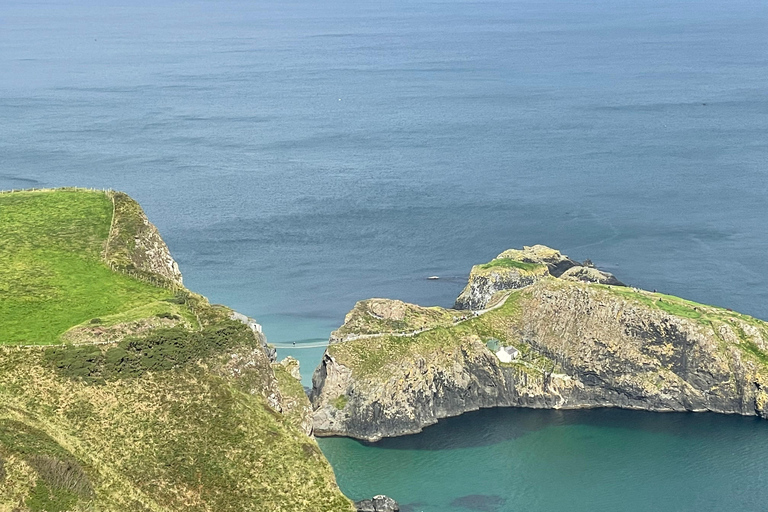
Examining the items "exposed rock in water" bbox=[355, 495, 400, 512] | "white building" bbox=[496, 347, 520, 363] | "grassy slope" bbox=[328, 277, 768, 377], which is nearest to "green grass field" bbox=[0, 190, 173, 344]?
"exposed rock in water" bbox=[355, 495, 400, 512]

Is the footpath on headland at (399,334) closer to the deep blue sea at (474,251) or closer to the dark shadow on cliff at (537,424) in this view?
the deep blue sea at (474,251)

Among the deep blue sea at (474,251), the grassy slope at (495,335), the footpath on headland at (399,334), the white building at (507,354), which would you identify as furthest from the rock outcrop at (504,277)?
the deep blue sea at (474,251)

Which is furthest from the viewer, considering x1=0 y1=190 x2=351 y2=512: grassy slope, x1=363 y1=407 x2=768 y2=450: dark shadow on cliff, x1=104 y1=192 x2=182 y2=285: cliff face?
x1=363 y1=407 x2=768 y2=450: dark shadow on cliff

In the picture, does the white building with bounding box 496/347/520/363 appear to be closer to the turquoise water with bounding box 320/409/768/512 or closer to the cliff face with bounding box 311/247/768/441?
the cliff face with bounding box 311/247/768/441

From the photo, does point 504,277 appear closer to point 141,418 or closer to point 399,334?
point 399,334

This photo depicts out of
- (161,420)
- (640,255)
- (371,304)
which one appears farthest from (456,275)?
(161,420)

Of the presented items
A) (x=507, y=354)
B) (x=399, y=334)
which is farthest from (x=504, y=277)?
(x=399, y=334)

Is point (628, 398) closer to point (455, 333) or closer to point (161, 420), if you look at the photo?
point (455, 333)
